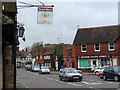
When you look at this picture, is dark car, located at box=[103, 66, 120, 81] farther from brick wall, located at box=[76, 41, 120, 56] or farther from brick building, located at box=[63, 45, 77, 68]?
brick building, located at box=[63, 45, 77, 68]

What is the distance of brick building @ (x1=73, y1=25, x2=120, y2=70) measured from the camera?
46719 millimetres

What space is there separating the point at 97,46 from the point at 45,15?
35.6 metres

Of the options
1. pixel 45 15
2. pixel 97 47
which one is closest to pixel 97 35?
pixel 97 47

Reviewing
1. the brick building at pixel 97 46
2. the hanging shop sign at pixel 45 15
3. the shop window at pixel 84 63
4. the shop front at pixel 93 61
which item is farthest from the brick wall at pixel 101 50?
the hanging shop sign at pixel 45 15

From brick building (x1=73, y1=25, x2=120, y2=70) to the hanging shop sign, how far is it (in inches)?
1277

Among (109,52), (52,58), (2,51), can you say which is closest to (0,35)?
(2,51)

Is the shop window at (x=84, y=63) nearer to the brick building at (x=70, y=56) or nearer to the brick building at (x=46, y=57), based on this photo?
the brick building at (x=70, y=56)

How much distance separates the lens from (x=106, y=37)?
159 feet

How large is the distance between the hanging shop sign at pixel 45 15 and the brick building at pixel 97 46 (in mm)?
32440

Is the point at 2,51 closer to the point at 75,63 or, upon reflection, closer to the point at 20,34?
the point at 20,34

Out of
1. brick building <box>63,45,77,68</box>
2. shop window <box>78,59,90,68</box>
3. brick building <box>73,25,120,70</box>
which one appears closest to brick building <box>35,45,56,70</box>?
brick building <box>63,45,77,68</box>

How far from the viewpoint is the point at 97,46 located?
4922 centimetres

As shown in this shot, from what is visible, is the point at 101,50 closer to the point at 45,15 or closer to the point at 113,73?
the point at 113,73

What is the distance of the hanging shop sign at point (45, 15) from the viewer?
14.2 meters
